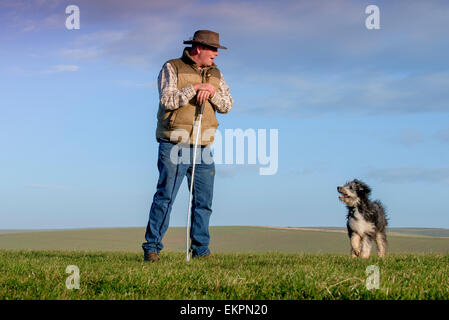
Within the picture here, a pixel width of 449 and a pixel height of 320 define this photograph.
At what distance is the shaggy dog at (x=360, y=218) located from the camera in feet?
36.2

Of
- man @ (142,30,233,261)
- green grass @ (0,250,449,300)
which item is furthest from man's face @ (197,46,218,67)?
green grass @ (0,250,449,300)

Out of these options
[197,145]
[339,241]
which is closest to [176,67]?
[197,145]

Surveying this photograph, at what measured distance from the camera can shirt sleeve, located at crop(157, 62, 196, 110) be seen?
26.2ft

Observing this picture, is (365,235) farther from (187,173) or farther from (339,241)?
(339,241)

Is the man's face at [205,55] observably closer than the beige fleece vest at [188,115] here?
No

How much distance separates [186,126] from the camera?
8.37 meters

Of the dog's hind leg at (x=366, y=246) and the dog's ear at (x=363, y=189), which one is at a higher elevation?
the dog's ear at (x=363, y=189)

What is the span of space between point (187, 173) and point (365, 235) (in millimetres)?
4553

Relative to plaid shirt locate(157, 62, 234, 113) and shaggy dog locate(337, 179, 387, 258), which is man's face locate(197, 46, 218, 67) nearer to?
plaid shirt locate(157, 62, 234, 113)

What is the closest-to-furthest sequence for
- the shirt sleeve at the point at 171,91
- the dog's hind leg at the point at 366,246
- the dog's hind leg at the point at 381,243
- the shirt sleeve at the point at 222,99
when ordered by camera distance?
the shirt sleeve at the point at 171,91 < the shirt sleeve at the point at 222,99 < the dog's hind leg at the point at 366,246 < the dog's hind leg at the point at 381,243

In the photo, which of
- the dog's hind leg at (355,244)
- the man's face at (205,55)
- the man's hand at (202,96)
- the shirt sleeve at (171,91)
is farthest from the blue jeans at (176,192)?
the dog's hind leg at (355,244)

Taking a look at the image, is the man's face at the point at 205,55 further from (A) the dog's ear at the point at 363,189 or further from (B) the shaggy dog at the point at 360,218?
(A) the dog's ear at the point at 363,189

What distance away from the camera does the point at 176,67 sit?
846 centimetres
